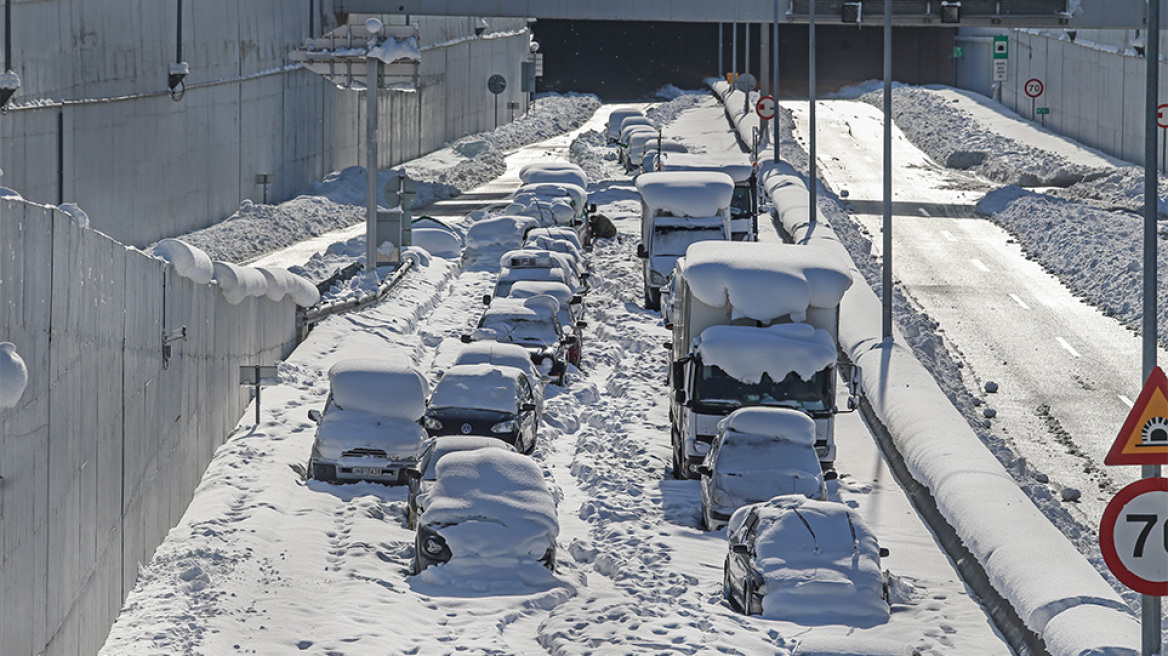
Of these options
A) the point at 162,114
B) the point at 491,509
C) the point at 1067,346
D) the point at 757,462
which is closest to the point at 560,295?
the point at 1067,346

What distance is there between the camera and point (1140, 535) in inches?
394

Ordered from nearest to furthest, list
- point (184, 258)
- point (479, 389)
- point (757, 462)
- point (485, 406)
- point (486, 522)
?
point (486, 522)
point (757, 462)
point (184, 258)
point (485, 406)
point (479, 389)

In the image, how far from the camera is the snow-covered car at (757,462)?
1856 centimetres

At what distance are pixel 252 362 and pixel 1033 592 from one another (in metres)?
14.8

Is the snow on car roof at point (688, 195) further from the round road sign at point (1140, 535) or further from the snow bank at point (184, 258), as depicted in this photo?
the round road sign at point (1140, 535)

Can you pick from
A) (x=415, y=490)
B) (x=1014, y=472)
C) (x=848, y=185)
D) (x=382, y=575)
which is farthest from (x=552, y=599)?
(x=848, y=185)

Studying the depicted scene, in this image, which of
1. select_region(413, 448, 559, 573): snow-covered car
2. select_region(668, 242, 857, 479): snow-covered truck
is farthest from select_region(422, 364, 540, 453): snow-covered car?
select_region(413, 448, 559, 573): snow-covered car

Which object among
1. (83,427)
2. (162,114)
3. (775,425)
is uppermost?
(162,114)

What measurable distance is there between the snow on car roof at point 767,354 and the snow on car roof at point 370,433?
12.9ft

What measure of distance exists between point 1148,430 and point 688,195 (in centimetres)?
2343

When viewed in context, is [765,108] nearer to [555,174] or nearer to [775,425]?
[555,174]

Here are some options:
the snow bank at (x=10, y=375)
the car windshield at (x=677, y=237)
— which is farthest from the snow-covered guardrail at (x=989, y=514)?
the snow bank at (x=10, y=375)

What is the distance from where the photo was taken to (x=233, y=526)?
18.3 metres

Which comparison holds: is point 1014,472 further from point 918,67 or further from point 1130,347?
point 918,67
